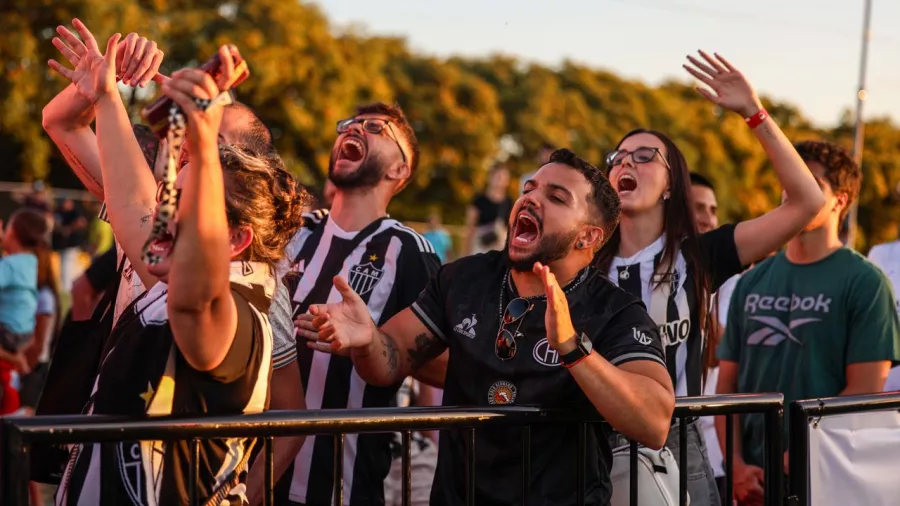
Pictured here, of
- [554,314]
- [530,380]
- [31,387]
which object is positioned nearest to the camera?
[554,314]

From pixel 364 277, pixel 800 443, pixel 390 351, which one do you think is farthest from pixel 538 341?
pixel 364 277

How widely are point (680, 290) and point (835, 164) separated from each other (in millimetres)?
1443

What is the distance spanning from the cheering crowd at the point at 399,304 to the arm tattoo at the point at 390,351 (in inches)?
0.6

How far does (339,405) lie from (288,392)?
39.9 inches

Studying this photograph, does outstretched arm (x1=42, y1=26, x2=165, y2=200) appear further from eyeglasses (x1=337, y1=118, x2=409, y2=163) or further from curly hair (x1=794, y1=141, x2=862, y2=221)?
curly hair (x1=794, y1=141, x2=862, y2=221)

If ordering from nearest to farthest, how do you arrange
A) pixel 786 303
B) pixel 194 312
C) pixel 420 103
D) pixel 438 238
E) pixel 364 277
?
pixel 194 312 → pixel 364 277 → pixel 786 303 → pixel 438 238 → pixel 420 103

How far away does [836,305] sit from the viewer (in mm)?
5227

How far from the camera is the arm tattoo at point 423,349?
4023 mm

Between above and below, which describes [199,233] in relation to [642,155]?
below

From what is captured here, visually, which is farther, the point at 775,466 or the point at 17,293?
the point at 17,293

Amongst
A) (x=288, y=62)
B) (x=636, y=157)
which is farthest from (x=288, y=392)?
(x=288, y=62)

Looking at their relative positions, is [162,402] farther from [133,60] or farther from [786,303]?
[786,303]

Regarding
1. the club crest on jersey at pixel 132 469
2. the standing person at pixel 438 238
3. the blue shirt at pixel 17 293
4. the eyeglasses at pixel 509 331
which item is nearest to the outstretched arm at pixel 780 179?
the eyeglasses at pixel 509 331

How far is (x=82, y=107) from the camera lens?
12.0 feet
